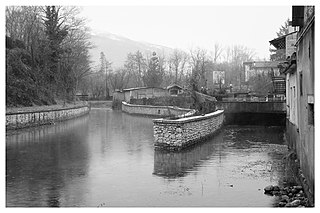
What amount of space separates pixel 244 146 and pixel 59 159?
358 inches

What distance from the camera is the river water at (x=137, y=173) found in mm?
10320

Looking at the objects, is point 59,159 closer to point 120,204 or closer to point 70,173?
point 70,173

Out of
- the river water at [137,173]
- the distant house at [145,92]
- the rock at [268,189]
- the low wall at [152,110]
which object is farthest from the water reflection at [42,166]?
the distant house at [145,92]

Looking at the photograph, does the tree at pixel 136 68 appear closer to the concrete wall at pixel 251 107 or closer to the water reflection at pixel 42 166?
the concrete wall at pixel 251 107

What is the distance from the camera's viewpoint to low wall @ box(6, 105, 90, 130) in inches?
1072

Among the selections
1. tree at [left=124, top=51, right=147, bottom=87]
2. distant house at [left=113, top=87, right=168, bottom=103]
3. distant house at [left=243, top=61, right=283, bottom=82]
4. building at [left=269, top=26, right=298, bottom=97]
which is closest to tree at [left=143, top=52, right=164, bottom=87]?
tree at [left=124, top=51, right=147, bottom=87]

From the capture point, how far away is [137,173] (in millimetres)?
13594

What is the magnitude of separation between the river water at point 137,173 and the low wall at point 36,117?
5.42 metres

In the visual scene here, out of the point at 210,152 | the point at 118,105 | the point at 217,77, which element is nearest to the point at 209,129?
the point at 210,152

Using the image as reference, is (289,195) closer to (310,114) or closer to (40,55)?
(310,114)

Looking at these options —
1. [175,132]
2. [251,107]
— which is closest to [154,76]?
[251,107]

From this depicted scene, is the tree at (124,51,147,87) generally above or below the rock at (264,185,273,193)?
above

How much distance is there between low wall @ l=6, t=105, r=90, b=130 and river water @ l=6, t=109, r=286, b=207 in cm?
542

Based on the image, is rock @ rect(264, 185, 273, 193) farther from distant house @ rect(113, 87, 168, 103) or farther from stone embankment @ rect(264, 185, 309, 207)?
distant house @ rect(113, 87, 168, 103)
